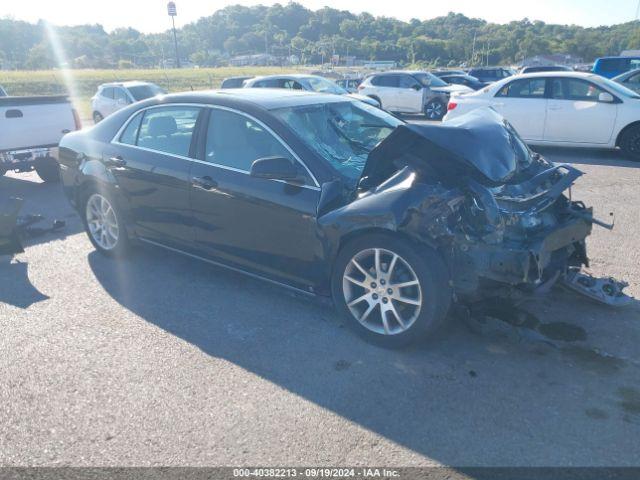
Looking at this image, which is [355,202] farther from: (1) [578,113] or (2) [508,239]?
(1) [578,113]

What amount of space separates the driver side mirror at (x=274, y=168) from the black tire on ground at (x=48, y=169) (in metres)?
6.75

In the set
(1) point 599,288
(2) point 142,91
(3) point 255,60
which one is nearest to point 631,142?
(1) point 599,288

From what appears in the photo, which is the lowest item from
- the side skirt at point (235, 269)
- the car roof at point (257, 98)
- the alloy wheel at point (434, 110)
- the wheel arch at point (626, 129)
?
the alloy wheel at point (434, 110)

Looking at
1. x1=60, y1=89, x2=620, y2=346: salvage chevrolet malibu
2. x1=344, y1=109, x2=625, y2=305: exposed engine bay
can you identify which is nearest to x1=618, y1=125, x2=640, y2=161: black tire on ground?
x1=60, y1=89, x2=620, y2=346: salvage chevrolet malibu

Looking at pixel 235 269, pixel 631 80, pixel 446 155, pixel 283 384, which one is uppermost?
pixel 446 155

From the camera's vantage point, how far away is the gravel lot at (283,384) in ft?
9.20

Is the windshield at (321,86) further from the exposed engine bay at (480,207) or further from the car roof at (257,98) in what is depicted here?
the exposed engine bay at (480,207)

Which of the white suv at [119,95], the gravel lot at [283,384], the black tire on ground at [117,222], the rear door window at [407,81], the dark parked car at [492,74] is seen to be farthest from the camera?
the dark parked car at [492,74]

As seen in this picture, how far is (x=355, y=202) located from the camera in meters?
3.72

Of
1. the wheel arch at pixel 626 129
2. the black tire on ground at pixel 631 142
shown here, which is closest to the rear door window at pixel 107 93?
the wheel arch at pixel 626 129

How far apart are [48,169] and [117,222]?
5291mm

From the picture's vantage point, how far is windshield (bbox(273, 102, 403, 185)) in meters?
4.12

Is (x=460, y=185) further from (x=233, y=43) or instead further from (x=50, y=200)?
(x=233, y=43)

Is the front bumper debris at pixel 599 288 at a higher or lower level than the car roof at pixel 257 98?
lower
